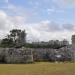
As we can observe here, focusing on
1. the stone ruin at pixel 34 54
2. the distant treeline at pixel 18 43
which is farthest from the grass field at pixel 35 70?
the distant treeline at pixel 18 43

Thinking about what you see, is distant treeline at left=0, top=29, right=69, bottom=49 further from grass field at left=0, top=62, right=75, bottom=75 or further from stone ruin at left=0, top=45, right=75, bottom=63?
grass field at left=0, top=62, right=75, bottom=75

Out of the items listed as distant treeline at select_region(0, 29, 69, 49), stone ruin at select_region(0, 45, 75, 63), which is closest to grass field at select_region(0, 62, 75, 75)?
stone ruin at select_region(0, 45, 75, 63)

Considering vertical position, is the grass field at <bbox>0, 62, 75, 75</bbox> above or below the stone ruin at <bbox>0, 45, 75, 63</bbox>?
below

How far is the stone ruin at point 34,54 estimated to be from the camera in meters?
41.1

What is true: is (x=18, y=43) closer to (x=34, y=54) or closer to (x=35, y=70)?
(x=34, y=54)

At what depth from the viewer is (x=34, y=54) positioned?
46.6 meters

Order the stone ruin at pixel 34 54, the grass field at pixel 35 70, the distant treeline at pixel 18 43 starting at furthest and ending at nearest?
the distant treeline at pixel 18 43 → the stone ruin at pixel 34 54 → the grass field at pixel 35 70

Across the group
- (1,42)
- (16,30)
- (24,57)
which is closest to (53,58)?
(24,57)

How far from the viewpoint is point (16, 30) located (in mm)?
83312

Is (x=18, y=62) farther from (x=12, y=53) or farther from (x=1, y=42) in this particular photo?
(x=1, y=42)

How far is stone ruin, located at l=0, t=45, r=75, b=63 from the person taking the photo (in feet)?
135

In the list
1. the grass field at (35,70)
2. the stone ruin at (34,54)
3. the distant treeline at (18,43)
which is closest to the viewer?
the grass field at (35,70)

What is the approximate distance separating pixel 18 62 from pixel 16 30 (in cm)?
4296

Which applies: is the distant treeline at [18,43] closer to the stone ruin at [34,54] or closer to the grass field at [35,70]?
the stone ruin at [34,54]
